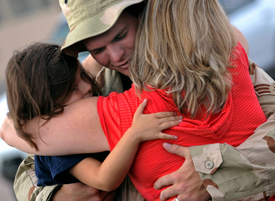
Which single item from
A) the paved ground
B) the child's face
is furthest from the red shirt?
the paved ground

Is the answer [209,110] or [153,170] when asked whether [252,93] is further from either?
[153,170]

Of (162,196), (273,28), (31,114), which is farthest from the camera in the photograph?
(273,28)

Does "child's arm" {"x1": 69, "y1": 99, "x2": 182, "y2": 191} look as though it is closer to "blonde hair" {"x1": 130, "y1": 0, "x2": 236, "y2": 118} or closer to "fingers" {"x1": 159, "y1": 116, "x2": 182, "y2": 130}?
"fingers" {"x1": 159, "y1": 116, "x2": 182, "y2": 130}

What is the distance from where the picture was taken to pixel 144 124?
1.42m

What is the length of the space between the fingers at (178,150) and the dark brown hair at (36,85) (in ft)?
1.87

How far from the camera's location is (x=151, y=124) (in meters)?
1.42

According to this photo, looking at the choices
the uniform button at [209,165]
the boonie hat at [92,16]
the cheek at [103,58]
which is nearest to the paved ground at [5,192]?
the cheek at [103,58]

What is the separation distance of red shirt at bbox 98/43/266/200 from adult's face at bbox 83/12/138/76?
254mm

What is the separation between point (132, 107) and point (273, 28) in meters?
3.04

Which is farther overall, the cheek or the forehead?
the cheek

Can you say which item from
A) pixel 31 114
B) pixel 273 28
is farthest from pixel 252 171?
pixel 273 28

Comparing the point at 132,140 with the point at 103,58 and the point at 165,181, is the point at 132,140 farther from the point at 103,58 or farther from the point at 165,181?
the point at 103,58

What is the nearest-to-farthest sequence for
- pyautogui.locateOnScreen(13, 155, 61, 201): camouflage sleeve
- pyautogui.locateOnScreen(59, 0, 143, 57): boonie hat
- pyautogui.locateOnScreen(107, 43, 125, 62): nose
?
1. pyautogui.locateOnScreen(59, 0, 143, 57): boonie hat
2. pyautogui.locateOnScreen(107, 43, 125, 62): nose
3. pyautogui.locateOnScreen(13, 155, 61, 201): camouflage sleeve

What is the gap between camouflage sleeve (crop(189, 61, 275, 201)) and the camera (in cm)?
140
